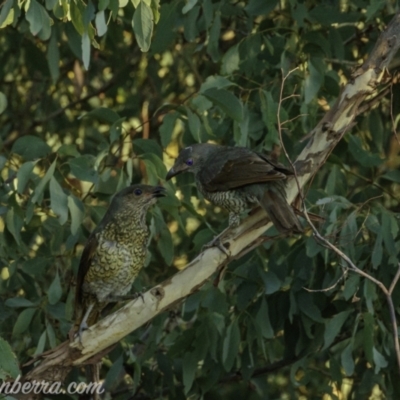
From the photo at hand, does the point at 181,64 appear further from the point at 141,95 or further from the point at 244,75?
the point at 244,75

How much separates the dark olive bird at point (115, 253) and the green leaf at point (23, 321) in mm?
261

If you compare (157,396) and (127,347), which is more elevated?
(127,347)

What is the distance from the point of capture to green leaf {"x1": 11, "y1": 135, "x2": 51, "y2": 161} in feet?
20.1

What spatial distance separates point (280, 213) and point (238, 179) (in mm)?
713

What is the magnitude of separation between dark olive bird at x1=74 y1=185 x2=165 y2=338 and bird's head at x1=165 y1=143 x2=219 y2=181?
56 centimetres

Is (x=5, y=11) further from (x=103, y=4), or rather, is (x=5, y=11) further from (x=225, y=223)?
(x=225, y=223)

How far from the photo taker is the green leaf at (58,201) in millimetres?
5660

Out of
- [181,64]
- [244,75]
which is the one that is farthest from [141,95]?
[244,75]

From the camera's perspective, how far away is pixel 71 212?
19.1 ft

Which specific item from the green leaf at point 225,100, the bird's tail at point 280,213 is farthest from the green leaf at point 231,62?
the bird's tail at point 280,213

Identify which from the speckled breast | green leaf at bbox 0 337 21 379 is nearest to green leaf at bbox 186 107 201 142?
the speckled breast

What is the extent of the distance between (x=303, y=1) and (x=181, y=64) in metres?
2.39

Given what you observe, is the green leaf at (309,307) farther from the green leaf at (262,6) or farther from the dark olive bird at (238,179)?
the green leaf at (262,6)

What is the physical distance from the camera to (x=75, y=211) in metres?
5.82
